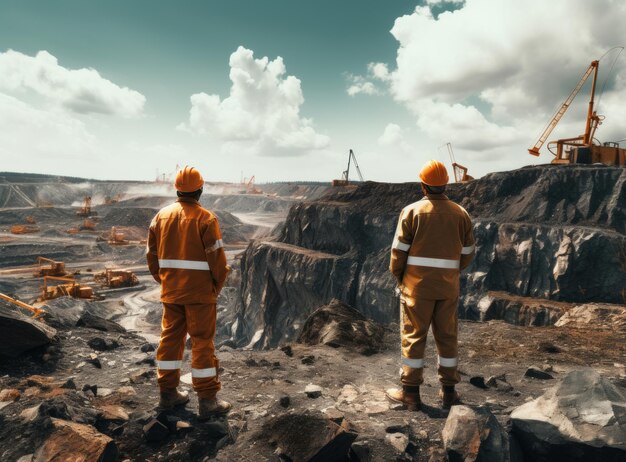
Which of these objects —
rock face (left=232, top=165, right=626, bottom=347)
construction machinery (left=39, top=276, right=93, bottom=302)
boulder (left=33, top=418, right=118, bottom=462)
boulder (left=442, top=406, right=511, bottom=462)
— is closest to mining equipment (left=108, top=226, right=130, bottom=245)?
construction machinery (left=39, top=276, right=93, bottom=302)

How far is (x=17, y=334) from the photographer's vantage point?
144 inches

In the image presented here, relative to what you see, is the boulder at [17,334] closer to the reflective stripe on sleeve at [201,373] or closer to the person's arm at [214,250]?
the reflective stripe on sleeve at [201,373]

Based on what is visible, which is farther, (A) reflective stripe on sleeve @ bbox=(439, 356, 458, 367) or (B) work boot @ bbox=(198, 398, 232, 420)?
(A) reflective stripe on sleeve @ bbox=(439, 356, 458, 367)

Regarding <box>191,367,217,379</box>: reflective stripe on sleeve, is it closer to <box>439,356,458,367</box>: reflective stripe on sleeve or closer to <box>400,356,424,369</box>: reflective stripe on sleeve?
<box>400,356,424,369</box>: reflective stripe on sleeve

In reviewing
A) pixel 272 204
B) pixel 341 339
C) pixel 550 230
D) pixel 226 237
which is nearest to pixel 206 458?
pixel 341 339

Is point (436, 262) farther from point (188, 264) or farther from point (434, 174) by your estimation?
point (188, 264)

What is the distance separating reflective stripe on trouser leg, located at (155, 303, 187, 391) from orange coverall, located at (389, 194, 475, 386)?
1.84 m

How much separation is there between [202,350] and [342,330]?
3.16m

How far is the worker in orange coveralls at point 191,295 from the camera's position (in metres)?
2.86

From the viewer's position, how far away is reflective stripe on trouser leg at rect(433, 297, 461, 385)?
10.1ft

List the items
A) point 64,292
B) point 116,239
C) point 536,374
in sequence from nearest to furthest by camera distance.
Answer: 1. point 536,374
2. point 64,292
3. point 116,239

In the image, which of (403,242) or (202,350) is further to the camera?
(403,242)

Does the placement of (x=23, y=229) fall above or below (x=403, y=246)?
below

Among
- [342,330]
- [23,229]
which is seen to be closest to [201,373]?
[342,330]
